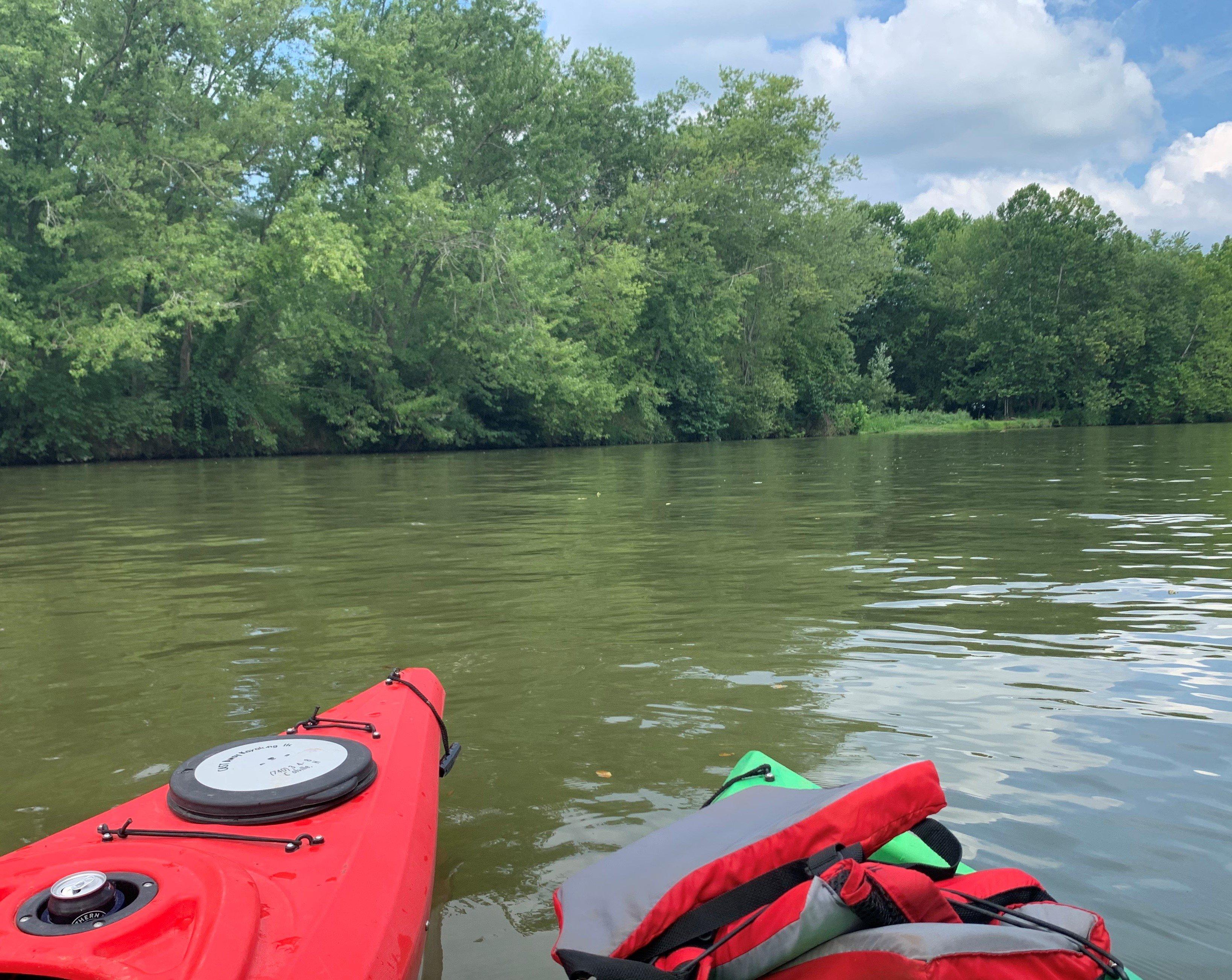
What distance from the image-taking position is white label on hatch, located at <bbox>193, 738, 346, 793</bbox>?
2.13m

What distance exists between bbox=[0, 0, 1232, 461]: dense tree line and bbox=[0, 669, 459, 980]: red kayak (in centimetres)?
1824

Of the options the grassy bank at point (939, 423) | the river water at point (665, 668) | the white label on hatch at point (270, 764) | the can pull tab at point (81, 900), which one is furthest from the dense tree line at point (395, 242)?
the can pull tab at point (81, 900)

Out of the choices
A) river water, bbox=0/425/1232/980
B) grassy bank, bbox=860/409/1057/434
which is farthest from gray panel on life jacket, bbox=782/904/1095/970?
grassy bank, bbox=860/409/1057/434

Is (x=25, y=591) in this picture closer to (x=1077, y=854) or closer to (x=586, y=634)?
(x=586, y=634)

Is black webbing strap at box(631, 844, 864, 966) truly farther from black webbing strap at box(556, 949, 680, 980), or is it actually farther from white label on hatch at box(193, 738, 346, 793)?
white label on hatch at box(193, 738, 346, 793)

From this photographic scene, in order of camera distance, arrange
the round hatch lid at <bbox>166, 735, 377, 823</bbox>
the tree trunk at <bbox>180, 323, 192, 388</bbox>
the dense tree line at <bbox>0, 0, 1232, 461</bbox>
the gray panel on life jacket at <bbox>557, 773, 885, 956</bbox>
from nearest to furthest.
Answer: the gray panel on life jacket at <bbox>557, 773, 885, 956</bbox> → the round hatch lid at <bbox>166, 735, 377, 823</bbox> → the dense tree line at <bbox>0, 0, 1232, 461</bbox> → the tree trunk at <bbox>180, 323, 192, 388</bbox>

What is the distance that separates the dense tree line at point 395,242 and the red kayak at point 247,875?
1824 centimetres

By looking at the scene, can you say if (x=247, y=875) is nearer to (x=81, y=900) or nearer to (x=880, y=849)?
(x=81, y=900)

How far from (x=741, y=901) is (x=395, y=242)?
23.5 metres

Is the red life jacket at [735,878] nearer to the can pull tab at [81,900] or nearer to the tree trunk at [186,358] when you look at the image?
the can pull tab at [81,900]

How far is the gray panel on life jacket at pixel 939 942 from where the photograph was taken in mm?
1515

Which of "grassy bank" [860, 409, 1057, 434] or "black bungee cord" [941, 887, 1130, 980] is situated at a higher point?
"grassy bank" [860, 409, 1057, 434]

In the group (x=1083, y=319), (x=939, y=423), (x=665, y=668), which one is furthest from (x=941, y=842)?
(x=1083, y=319)

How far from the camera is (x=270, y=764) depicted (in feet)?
7.29
